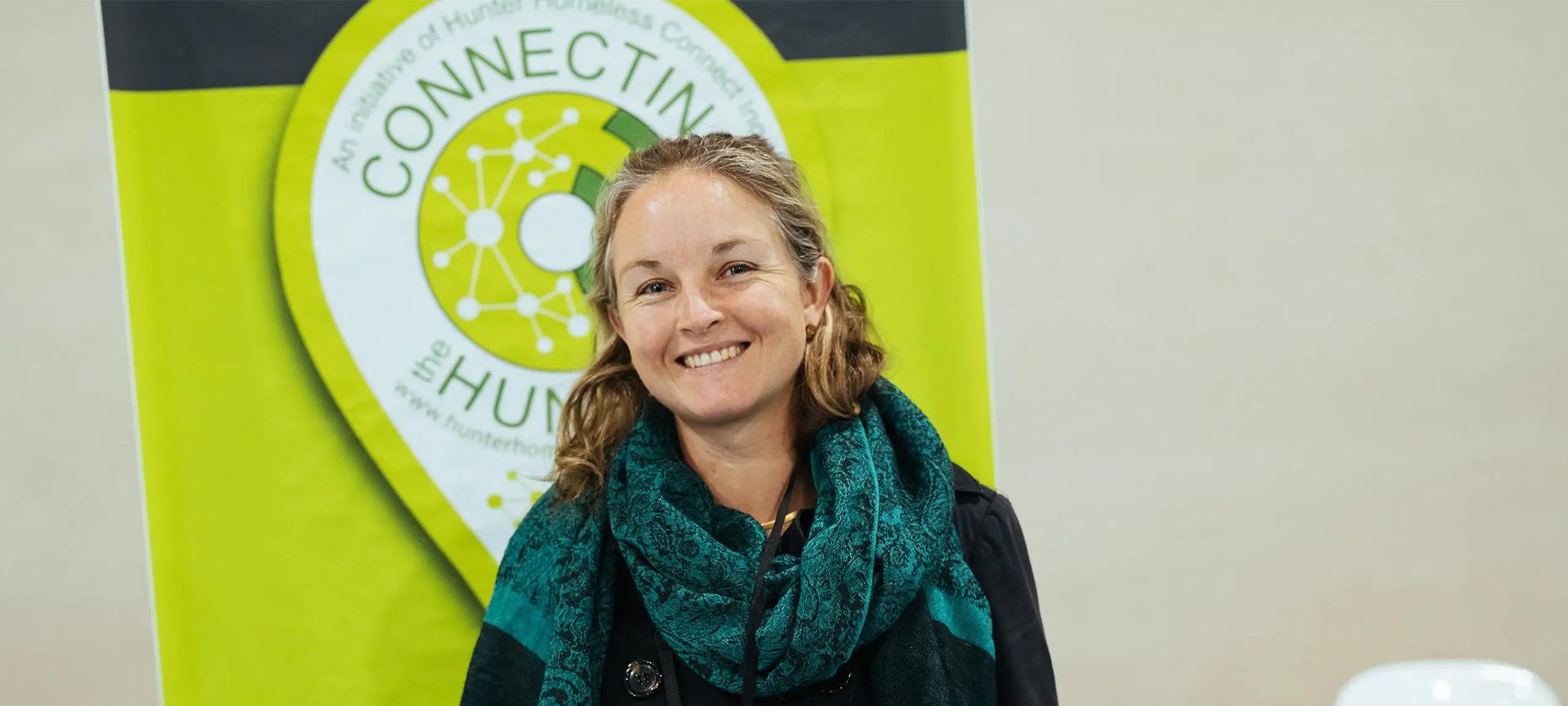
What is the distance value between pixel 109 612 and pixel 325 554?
0.35m

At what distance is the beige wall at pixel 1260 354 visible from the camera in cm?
201

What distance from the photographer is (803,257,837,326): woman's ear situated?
5.26 ft

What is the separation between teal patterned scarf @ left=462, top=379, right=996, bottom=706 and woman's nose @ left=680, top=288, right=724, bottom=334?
190 millimetres

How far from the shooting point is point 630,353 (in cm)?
160

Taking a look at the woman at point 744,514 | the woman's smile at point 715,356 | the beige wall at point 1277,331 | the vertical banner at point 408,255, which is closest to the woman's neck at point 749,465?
the woman at point 744,514

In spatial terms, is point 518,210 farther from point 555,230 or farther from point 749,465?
point 749,465

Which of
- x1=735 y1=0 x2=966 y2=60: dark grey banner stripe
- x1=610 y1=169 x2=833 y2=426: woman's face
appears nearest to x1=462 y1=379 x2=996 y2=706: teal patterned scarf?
x1=610 y1=169 x2=833 y2=426: woman's face

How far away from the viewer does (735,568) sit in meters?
1.47

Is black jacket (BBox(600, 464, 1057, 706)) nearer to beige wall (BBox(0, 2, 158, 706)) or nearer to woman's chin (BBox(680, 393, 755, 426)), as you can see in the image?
woman's chin (BBox(680, 393, 755, 426))

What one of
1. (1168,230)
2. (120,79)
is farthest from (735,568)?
(120,79)

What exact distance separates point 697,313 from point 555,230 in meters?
0.57

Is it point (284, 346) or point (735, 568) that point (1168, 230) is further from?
point (284, 346)

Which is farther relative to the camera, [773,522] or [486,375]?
[486,375]

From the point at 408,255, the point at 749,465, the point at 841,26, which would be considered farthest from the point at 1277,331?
the point at 408,255
